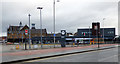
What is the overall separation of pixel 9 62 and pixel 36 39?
267 ft

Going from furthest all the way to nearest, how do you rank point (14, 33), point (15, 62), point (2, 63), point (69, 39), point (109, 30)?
point (14, 33)
point (109, 30)
point (69, 39)
point (15, 62)
point (2, 63)

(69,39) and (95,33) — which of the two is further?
(95,33)

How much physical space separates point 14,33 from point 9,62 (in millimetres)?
115001

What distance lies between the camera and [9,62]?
12461mm

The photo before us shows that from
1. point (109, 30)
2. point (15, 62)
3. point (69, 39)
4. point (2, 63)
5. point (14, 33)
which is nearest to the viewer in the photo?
point (2, 63)

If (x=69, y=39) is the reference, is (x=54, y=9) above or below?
above

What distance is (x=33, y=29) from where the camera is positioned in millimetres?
124500

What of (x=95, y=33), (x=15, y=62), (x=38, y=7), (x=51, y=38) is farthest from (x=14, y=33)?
(x=15, y=62)

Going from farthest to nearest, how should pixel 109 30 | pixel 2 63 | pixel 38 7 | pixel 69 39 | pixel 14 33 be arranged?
pixel 14 33
pixel 109 30
pixel 69 39
pixel 38 7
pixel 2 63

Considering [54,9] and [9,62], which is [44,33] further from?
[9,62]

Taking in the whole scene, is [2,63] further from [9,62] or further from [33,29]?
[33,29]

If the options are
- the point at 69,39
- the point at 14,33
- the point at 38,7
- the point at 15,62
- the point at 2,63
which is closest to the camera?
the point at 2,63

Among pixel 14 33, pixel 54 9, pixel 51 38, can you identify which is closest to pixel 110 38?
pixel 51 38

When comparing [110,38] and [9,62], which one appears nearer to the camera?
[9,62]
